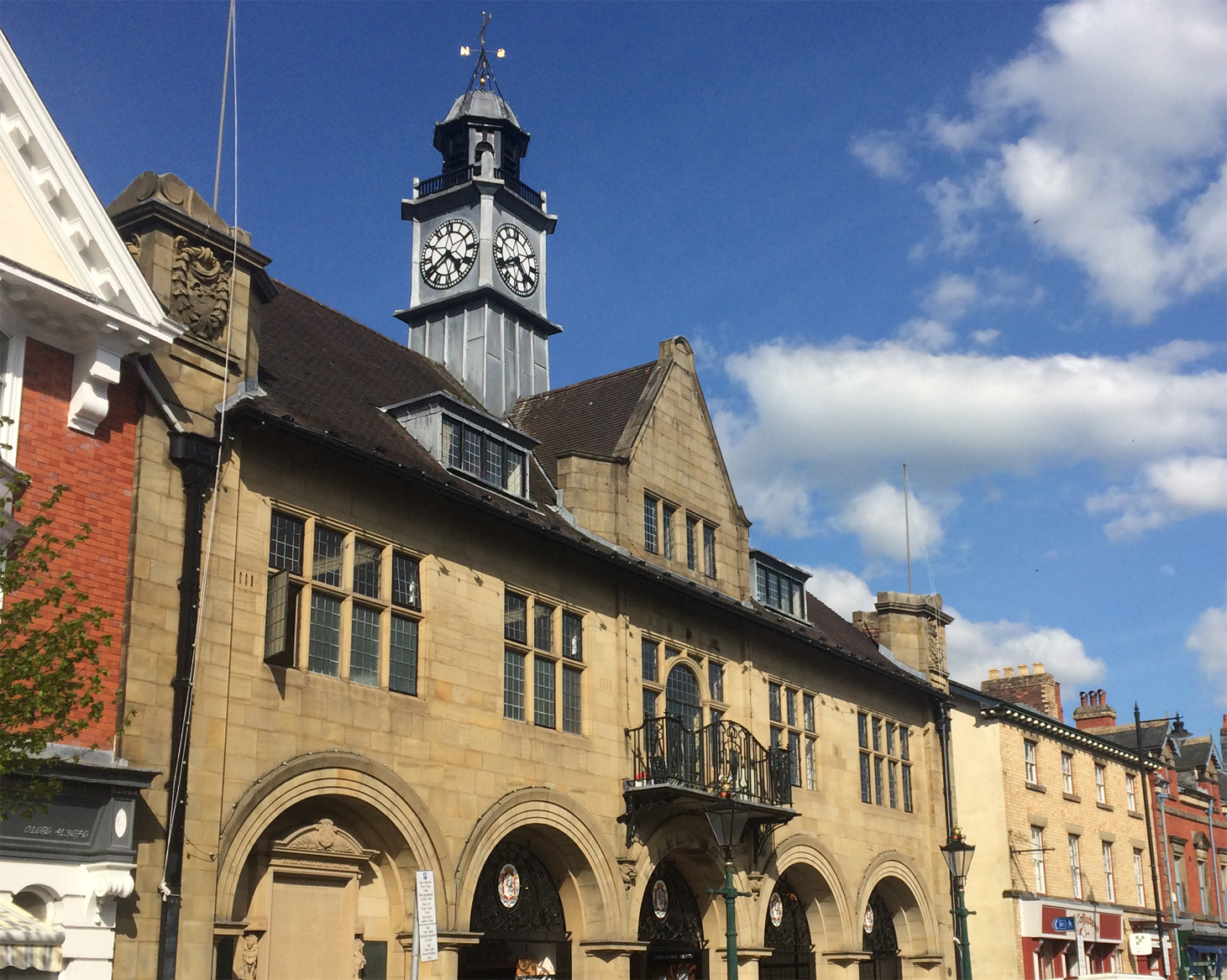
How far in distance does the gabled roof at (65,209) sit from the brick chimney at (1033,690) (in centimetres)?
3527

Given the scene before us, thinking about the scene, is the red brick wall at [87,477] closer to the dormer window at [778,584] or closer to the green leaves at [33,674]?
the green leaves at [33,674]

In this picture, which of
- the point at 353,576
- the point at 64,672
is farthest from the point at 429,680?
the point at 64,672

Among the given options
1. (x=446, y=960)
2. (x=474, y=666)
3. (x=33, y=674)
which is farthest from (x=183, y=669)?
(x=446, y=960)

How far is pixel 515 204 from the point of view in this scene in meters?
35.5

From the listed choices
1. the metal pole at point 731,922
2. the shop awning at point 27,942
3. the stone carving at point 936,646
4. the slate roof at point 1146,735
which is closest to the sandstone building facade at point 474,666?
the metal pole at point 731,922

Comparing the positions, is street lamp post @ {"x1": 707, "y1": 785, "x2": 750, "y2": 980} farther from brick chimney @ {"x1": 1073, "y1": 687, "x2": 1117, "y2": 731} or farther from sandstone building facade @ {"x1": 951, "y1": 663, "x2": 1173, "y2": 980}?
brick chimney @ {"x1": 1073, "y1": 687, "x2": 1117, "y2": 731}

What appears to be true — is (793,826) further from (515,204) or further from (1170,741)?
(1170,741)

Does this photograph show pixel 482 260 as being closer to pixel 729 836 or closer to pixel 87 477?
pixel 729 836

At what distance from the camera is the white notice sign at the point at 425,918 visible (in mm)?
15289

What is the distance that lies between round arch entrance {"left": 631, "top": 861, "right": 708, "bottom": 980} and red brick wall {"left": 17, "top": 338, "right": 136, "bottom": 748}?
1328 cm

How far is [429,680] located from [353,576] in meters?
1.98

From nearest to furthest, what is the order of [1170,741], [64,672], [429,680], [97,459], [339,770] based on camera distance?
[64,672] < [97,459] < [339,770] < [429,680] < [1170,741]

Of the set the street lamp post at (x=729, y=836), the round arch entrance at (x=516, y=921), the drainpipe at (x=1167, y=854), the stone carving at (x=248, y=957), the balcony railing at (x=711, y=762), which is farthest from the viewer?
the drainpipe at (x=1167, y=854)

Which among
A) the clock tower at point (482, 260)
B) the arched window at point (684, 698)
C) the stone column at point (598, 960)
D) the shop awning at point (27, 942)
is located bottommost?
the stone column at point (598, 960)
